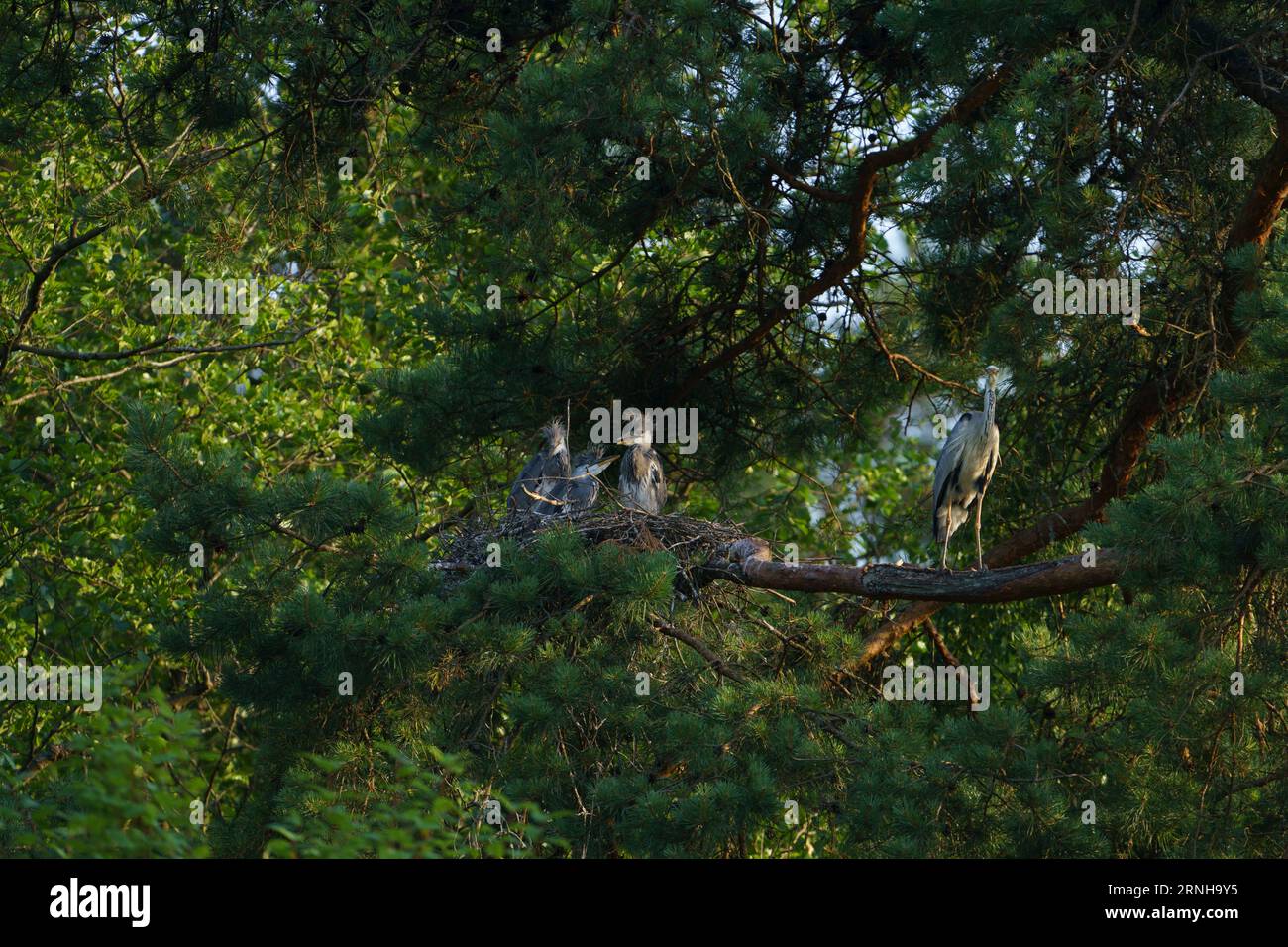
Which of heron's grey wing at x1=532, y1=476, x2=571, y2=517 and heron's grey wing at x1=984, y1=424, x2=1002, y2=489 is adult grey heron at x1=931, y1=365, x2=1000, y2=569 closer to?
heron's grey wing at x1=984, y1=424, x2=1002, y2=489

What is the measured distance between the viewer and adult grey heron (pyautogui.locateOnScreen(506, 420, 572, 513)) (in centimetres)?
932

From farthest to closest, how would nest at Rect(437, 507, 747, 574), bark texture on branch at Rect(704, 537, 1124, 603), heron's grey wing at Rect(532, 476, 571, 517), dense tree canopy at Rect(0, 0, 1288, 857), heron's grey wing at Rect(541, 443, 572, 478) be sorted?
heron's grey wing at Rect(541, 443, 572, 478) < heron's grey wing at Rect(532, 476, 571, 517) < nest at Rect(437, 507, 747, 574) < bark texture on branch at Rect(704, 537, 1124, 603) < dense tree canopy at Rect(0, 0, 1288, 857)

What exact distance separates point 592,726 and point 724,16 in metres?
3.63

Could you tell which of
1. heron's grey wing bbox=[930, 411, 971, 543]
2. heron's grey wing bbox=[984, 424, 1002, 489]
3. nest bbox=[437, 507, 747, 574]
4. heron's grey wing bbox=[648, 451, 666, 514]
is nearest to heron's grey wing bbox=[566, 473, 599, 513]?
heron's grey wing bbox=[648, 451, 666, 514]

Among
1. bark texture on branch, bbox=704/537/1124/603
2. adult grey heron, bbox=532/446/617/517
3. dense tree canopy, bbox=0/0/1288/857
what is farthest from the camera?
adult grey heron, bbox=532/446/617/517

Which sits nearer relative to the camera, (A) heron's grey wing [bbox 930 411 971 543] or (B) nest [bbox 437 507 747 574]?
(B) nest [bbox 437 507 747 574]

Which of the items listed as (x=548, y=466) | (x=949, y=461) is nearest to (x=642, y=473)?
(x=548, y=466)

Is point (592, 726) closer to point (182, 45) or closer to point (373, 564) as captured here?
point (373, 564)

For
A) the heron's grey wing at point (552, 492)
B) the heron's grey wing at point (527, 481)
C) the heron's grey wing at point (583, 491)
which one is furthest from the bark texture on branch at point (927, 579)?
the heron's grey wing at point (552, 492)

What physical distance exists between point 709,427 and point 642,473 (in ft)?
3.07

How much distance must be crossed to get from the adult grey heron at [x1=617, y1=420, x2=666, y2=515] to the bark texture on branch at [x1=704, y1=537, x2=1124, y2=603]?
5.78ft

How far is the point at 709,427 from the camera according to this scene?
33.2 feet

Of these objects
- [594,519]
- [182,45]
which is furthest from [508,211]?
[182,45]

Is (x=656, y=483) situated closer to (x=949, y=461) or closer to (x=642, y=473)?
(x=642, y=473)
